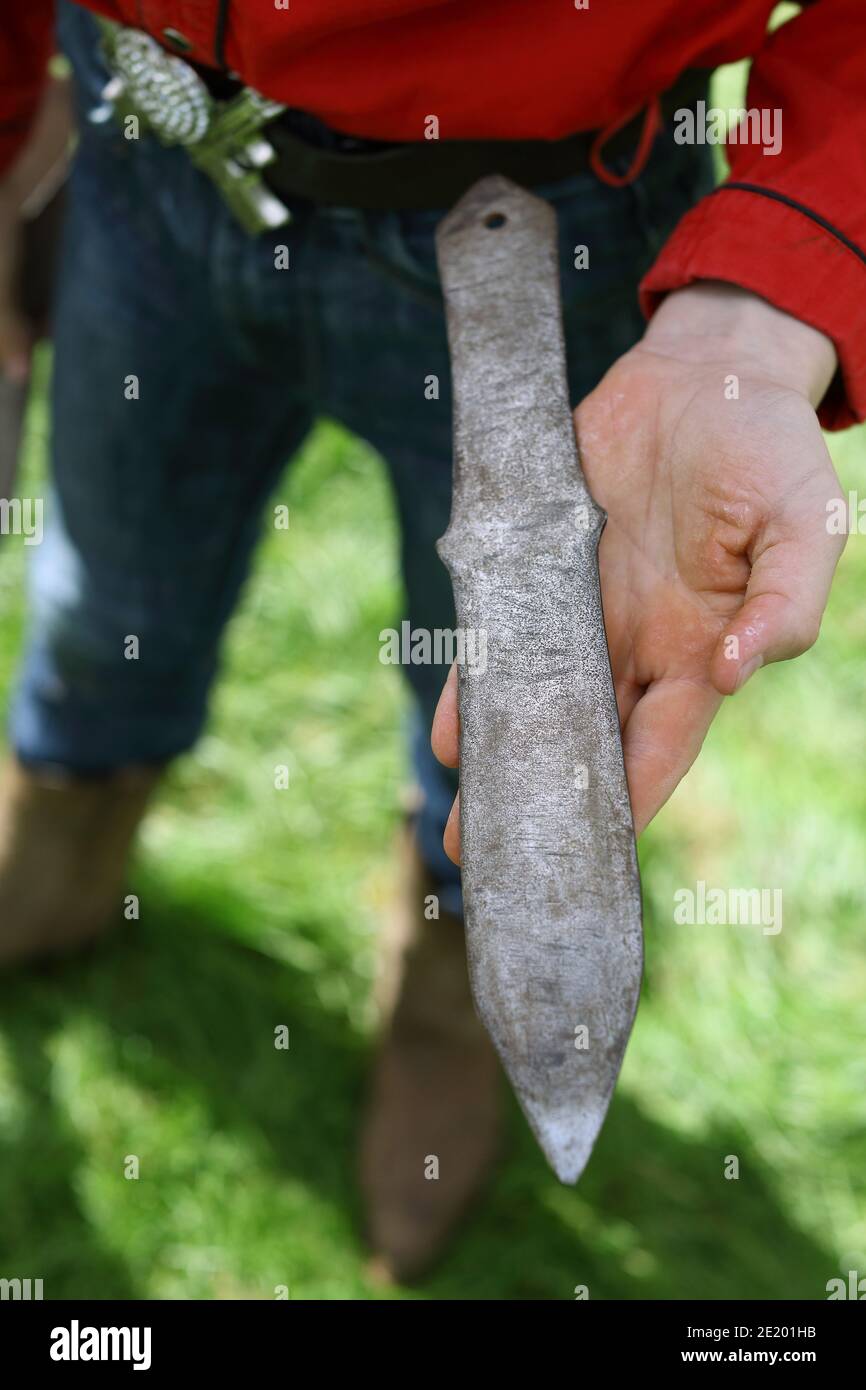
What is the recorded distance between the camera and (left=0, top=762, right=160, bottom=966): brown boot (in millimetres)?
2244

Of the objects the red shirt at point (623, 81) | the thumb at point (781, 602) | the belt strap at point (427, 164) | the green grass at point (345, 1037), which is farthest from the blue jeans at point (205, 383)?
the green grass at point (345, 1037)

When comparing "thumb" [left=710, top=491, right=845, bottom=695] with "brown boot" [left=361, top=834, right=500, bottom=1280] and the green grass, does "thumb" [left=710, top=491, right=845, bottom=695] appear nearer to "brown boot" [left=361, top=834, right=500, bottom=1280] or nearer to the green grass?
"brown boot" [left=361, top=834, right=500, bottom=1280]

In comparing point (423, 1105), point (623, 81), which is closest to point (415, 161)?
point (623, 81)

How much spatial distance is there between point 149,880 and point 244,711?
0.48 metres

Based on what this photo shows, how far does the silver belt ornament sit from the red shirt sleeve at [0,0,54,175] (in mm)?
255

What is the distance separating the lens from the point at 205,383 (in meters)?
1.66

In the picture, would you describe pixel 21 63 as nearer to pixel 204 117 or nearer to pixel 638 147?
pixel 204 117

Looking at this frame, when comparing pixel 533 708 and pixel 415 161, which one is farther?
pixel 415 161

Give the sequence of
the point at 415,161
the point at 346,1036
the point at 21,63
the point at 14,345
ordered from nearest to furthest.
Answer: the point at 415,161
the point at 21,63
the point at 14,345
the point at 346,1036

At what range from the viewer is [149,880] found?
264 centimetres

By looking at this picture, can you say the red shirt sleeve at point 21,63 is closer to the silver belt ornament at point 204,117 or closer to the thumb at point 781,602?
the silver belt ornament at point 204,117

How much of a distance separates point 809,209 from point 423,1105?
67.5 inches

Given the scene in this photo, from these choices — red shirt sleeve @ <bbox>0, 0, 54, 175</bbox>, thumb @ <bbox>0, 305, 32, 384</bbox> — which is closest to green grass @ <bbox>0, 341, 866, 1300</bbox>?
thumb @ <bbox>0, 305, 32, 384</bbox>

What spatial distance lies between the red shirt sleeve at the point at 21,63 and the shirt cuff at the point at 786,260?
3.00 ft
